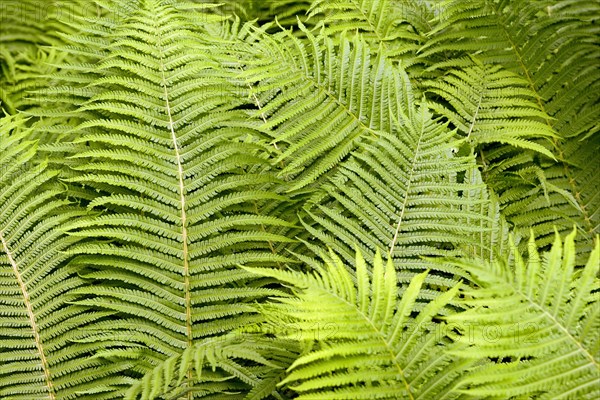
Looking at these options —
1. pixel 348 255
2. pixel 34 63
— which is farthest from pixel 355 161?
pixel 34 63

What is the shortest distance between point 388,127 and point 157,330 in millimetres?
836

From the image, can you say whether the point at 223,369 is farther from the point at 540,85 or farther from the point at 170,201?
the point at 540,85

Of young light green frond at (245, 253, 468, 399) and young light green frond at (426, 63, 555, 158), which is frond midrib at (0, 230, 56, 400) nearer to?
young light green frond at (245, 253, 468, 399)

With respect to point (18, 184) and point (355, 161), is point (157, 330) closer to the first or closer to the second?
point (18, 184)

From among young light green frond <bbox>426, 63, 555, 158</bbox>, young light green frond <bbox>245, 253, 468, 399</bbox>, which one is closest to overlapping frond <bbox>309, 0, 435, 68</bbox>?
young light green frond <bbox>426, 63, 555, 158</bbox>

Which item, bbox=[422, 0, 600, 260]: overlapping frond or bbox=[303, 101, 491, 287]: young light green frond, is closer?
bbox=[303, 101, 491, 287]: young light green frond

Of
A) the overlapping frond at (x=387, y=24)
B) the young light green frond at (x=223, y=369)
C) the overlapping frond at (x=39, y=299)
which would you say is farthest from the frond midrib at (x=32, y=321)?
Answer: the overlapping frond at (x=387, y=24)

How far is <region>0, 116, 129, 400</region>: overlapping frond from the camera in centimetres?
147

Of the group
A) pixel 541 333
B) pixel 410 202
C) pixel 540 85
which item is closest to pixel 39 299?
pixel 410 202

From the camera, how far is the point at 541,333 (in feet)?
3.75

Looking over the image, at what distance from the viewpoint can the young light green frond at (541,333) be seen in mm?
1109

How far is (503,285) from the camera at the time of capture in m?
1.15

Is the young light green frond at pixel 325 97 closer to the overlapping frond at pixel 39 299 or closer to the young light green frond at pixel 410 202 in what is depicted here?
the young light green frond at pixel 410 202

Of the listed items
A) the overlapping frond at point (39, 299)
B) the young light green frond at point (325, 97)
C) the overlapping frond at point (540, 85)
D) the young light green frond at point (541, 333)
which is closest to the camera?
the young light green frond at point (541, 333)
